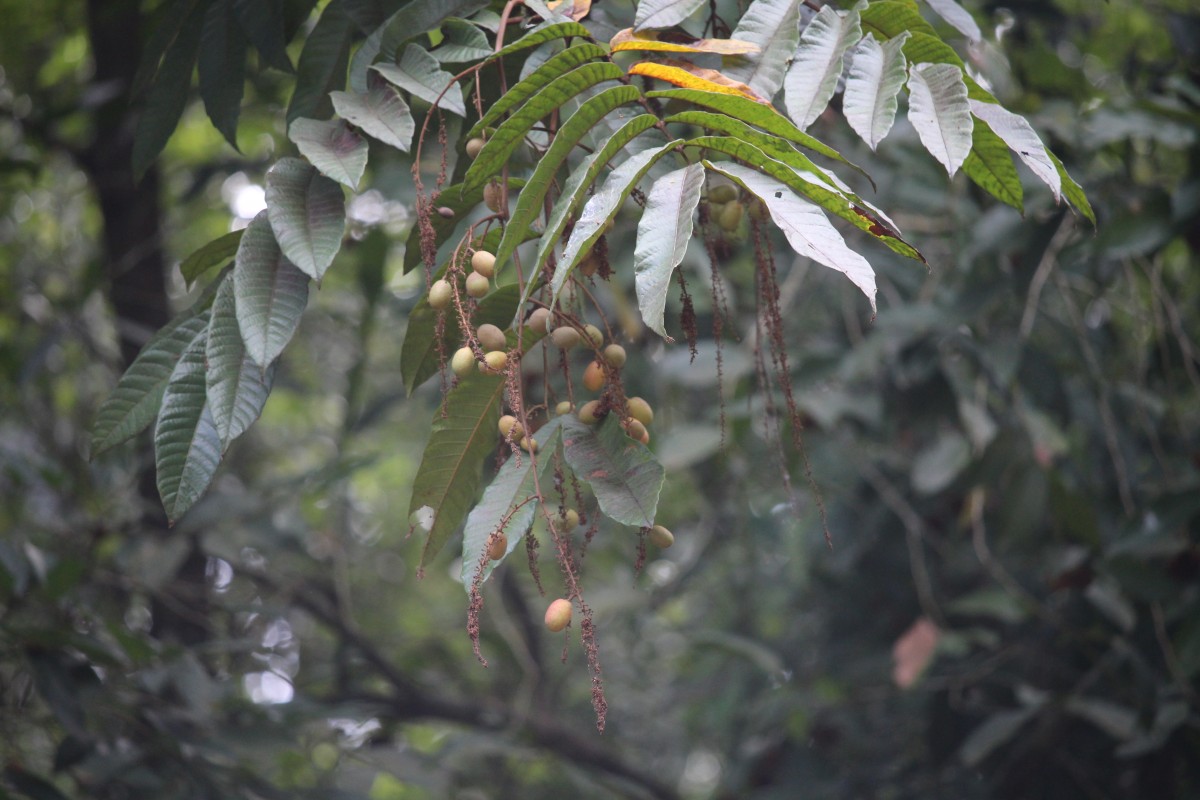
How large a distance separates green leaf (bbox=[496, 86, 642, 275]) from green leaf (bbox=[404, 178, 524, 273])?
101mm

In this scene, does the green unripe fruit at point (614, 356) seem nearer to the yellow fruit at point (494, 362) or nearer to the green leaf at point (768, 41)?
the yellow fruit at point (494, 362)

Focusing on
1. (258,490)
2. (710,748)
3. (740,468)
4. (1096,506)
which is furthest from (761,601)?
(258,490)

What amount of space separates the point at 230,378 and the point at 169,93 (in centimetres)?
46

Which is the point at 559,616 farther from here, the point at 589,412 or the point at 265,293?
the point at 265,293

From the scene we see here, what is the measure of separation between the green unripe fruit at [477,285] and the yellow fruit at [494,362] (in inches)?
2.1

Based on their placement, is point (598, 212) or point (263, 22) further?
point (263, 22)

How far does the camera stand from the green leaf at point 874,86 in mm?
775

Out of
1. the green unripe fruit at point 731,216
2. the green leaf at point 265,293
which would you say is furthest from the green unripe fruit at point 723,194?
the green leaf at point 265,293

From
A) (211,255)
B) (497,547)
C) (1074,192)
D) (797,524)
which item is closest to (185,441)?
(211,255)

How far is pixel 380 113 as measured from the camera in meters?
0.87

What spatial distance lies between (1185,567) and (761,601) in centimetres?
111

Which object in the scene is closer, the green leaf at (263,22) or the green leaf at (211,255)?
the green leaf at (211,255)

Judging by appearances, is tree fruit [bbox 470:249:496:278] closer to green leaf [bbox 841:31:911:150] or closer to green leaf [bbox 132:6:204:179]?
green leaf [bbox 841:31:911:150]

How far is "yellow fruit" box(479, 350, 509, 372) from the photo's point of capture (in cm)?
74
